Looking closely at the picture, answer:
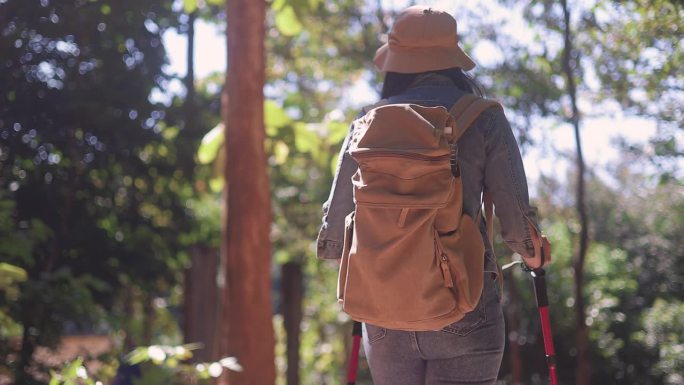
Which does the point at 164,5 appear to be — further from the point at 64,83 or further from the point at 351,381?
the point at 351,381

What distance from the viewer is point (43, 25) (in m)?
5.98

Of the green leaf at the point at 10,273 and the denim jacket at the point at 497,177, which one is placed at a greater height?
the denim jacket at the point at 497,177

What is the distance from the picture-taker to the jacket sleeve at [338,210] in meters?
2.95

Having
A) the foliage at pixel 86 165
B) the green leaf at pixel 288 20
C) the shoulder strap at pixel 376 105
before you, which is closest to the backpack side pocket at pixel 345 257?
the shoulder strap at pixel 376 105

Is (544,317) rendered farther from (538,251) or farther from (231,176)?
(231,176)

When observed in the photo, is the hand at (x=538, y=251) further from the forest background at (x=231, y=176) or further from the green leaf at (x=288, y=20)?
the green leaf at (x=288, y=20)

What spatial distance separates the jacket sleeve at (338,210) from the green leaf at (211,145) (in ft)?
14.2

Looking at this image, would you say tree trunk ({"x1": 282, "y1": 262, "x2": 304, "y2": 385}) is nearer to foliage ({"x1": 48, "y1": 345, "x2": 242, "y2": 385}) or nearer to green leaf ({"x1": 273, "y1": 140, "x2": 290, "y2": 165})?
green leaf ({"x1": 273, "y1": 140, "x2": 290, "y2": 165})

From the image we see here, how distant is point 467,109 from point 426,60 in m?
0.30

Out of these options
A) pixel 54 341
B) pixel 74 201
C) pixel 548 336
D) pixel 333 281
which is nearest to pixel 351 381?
pixel 548 336

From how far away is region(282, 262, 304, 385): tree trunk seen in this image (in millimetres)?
11039

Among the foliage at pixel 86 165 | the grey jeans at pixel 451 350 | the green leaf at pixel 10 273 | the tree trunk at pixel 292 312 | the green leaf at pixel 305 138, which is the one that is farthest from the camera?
the tree trunk at pixel 292 312

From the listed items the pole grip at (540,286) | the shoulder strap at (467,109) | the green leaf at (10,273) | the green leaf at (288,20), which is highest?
the green leaf at (288,20)

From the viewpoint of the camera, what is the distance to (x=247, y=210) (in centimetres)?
663
